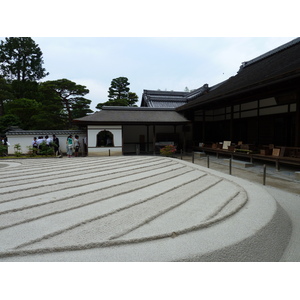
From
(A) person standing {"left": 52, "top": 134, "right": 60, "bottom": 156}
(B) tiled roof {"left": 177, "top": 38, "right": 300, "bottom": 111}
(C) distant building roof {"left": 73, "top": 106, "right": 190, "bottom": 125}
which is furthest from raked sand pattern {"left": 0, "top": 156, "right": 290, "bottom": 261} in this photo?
(C) distant building roof {"left": 73, "top": 106, "right": 190, "bottom": 125}

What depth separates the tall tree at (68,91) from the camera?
24.4 m

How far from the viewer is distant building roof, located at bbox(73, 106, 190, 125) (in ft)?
46.2

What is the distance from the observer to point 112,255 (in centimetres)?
271

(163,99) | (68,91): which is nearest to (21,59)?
(68,91)

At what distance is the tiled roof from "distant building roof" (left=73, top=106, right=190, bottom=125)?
45.3 inches

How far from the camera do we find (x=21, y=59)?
2975 cm

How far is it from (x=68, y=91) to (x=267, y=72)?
2251 centimetres

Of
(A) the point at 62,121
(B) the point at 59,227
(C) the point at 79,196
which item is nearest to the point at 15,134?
(A) the point at 62,121

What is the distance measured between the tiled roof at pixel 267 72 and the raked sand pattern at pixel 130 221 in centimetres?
433

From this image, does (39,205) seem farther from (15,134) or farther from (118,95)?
(118,95)

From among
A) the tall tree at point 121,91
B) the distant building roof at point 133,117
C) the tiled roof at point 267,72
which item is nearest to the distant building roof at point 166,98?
the distant building roof at point 133,117

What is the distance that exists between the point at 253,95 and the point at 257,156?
129 inches

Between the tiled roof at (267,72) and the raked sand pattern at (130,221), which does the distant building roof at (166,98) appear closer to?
the tiled roof at (267,72)

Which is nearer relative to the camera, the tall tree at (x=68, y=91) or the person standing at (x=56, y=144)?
the person standing at (x=56, y=144)
